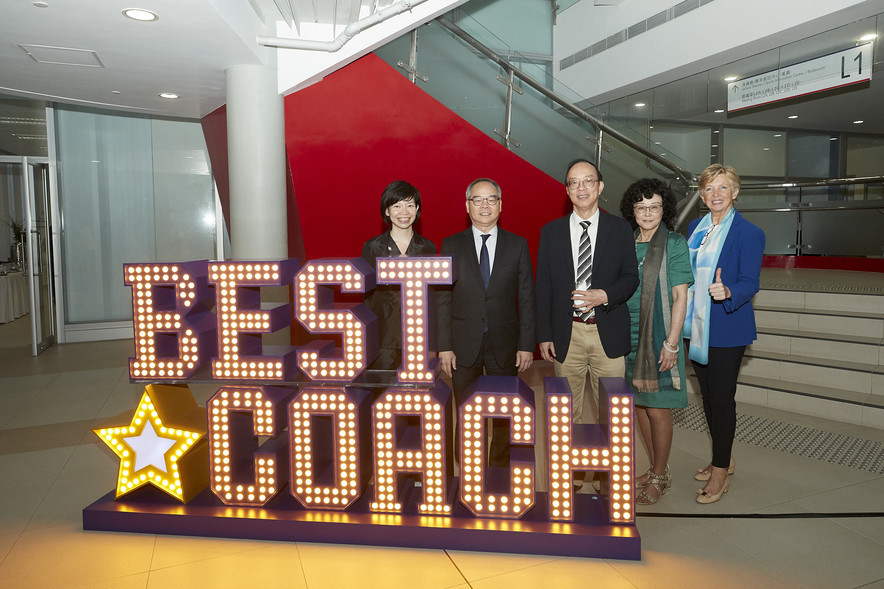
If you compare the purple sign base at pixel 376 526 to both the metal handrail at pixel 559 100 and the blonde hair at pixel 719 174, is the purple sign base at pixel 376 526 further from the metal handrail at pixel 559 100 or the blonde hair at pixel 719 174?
the metal handrail at pixel 559 100

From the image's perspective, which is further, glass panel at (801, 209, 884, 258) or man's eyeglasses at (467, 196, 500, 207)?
glass panel at (801, 209, 884, 258)

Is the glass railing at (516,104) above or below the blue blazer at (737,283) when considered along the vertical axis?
above

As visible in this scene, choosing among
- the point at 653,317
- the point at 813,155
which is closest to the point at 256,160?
the point at 653,317

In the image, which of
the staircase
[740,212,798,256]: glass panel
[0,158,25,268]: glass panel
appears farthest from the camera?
[0,158,25,268]: glass panel

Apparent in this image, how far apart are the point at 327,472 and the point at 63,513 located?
140cm

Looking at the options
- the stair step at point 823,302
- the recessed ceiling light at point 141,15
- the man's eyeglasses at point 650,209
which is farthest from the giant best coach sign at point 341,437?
the stair step at point 823,302

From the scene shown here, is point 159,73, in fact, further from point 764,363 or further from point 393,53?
point 764,363

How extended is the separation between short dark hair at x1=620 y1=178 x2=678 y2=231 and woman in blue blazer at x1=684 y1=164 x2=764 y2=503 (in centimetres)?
19

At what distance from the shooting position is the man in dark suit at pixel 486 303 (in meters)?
2.78

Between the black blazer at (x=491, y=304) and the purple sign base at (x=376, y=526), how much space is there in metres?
0.74

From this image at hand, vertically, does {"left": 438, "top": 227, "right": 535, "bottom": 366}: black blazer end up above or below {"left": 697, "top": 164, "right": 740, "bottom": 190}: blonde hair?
below

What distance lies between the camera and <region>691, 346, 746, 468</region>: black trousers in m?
2.73

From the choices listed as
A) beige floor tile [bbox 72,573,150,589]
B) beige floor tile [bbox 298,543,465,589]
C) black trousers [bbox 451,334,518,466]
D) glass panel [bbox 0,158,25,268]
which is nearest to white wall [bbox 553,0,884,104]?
black trousers [bbox 451,334,518,466]

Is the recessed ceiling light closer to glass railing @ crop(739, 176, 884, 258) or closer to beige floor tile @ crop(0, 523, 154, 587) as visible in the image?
beige floor tile @ crop(0, 523, 154, 587)
